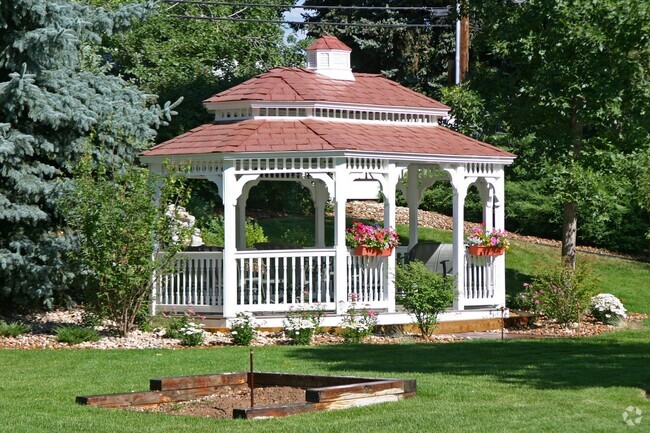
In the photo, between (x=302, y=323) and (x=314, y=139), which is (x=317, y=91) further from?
(x=302, y=323)

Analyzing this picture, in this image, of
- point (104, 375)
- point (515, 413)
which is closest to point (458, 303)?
point (104, 375)

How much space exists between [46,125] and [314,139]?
4.44 metres

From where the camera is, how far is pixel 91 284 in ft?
59.3

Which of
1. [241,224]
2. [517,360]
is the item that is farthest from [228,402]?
[241,224]

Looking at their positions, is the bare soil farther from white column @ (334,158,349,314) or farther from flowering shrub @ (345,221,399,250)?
flowering shrub @ (345,221,399,250)

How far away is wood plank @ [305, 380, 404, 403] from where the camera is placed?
432 inches

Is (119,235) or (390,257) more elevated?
(119,235)

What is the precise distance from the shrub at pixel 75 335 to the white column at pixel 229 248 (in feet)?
7.55

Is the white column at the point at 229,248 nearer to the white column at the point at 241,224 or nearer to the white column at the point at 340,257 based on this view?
the white column at the point at 340,257

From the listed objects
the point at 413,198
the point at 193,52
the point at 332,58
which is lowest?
the point at 413,198

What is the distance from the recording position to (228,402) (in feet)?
38.6

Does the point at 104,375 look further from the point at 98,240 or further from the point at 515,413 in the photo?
the point at 515,413

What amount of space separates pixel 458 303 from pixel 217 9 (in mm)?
15434

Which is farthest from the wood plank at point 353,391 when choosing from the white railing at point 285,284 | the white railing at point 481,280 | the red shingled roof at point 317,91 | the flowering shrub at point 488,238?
the red shingled roof at point 317,91
